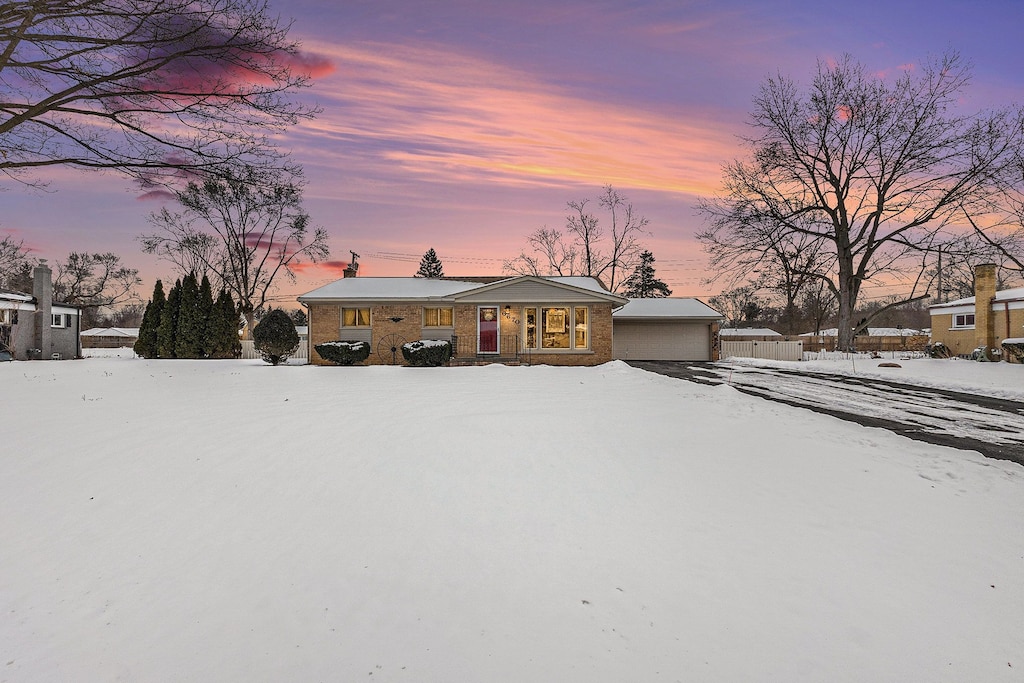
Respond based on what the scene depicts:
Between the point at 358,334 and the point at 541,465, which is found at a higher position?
the point at 358,334

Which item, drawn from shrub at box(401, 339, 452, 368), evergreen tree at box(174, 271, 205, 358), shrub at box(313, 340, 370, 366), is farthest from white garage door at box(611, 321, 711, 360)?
evergreen tree at box(174, 271, 205, 358)

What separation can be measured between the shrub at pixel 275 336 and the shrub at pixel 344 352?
109 cm

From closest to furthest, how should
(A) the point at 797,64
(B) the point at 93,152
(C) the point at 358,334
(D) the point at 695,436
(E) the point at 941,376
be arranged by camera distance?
(D) the point at 695,436, (B) the point at 93,152, (E) the point at 941,376, (C) the point at 358,334, (A) the point at 797,64

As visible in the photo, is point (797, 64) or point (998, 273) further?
point (797, 64)

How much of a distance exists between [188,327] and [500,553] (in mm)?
23224

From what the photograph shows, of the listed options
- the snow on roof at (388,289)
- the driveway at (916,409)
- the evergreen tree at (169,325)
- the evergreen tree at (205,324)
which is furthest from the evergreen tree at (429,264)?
the driveway at (916,409)

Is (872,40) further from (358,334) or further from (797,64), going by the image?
(358,334)

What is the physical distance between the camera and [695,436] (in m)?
6.41

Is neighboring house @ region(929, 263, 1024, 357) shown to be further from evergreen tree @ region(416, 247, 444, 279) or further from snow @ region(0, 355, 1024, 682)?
evergreen tree @ region(416, 247, 444, 279)

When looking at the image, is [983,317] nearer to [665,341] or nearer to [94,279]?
[665,341]

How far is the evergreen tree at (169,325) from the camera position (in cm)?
2200

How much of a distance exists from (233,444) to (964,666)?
6.55 meters

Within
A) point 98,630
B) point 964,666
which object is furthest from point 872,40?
point 98,630

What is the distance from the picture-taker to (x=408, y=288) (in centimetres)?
2098
